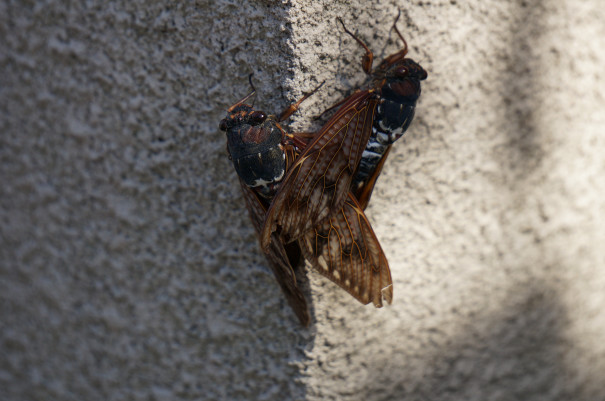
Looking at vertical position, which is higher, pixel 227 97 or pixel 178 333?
pixel 227 97

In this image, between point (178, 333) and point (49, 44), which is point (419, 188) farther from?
point (49, 44)

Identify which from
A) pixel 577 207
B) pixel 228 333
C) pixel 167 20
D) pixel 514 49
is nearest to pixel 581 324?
pixel 577 207

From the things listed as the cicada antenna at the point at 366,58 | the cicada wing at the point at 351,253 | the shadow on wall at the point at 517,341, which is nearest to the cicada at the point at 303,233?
the cicada wing at the point at 351,253

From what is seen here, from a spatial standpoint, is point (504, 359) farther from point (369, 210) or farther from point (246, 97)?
point (246, 97)

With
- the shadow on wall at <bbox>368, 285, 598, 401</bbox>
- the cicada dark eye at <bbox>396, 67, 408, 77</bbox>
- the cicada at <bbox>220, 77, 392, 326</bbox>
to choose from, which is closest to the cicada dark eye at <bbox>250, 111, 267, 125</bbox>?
the cicada at <bbox>220, 77, 392, 326</bbox>

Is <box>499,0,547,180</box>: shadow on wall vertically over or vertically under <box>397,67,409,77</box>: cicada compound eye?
over

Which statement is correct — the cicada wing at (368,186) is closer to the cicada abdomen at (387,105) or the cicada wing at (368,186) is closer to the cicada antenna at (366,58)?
the cicada abdomen at (387,105)

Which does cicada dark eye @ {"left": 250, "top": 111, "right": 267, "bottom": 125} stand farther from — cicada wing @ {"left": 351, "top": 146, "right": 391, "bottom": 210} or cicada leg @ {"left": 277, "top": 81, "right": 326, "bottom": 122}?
cicada wing @ {"left": 351, "top": 146, "right": 391, "bottom": 210}
